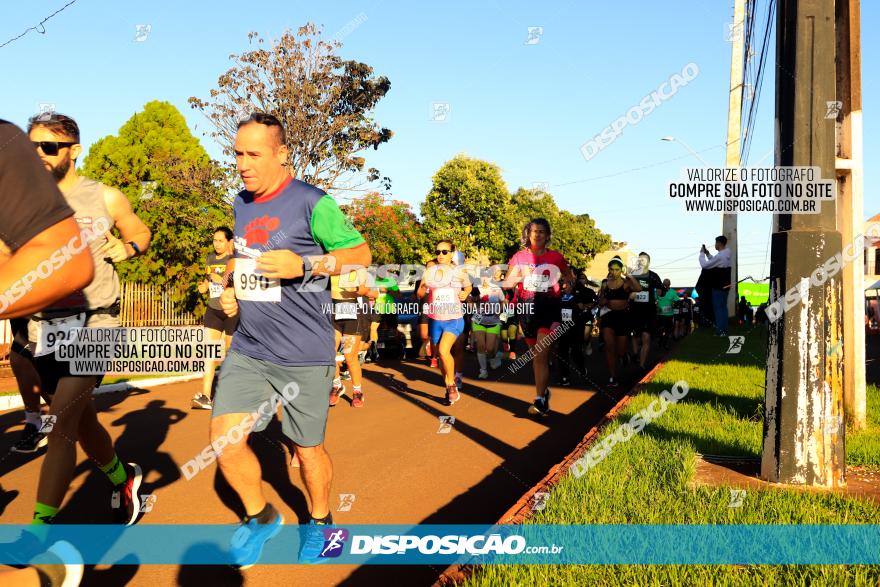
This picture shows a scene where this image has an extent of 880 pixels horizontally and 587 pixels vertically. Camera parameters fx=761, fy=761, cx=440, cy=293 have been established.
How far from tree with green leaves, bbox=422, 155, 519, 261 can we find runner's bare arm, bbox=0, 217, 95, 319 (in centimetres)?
5978

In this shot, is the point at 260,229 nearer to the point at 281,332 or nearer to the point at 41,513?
the point at 281,332

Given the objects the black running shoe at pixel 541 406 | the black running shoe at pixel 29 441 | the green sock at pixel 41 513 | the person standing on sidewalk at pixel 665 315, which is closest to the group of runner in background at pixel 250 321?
the green sock at pixel 41 513

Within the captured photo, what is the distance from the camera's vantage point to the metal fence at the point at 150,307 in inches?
757

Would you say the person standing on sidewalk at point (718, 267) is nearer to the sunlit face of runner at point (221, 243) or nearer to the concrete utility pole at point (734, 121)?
the concrete utility pole at point (734, 121)

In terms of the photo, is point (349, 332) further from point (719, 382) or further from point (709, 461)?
point (709, 461)

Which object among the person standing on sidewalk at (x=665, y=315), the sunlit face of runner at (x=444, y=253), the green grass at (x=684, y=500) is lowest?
the green grass at (x=684, y=500)

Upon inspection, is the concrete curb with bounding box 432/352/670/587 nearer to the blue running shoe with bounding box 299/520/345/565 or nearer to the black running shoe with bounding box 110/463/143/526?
the blue running shoe with bounding box 299/520/345/565

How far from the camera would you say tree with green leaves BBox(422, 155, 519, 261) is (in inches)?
2447

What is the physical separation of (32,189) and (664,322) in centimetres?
2100

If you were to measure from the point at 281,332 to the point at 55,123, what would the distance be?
1.59 m

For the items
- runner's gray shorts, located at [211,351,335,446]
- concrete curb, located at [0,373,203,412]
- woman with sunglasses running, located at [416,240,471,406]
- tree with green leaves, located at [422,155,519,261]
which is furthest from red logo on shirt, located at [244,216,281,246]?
tree with green leaves, located at [422,155,519,261]

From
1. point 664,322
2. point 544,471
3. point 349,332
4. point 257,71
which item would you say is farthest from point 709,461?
point 257,71

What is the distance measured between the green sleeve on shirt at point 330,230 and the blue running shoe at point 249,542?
147 centimetres

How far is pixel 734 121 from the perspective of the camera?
24891 millimetres
